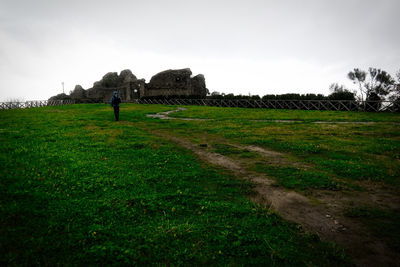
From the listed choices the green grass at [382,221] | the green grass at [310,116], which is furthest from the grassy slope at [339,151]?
the green grass at [310,116]

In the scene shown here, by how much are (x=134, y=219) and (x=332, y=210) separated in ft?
13.7

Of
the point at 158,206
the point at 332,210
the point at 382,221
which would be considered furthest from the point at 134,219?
the point at 382,221

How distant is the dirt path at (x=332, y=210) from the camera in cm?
339

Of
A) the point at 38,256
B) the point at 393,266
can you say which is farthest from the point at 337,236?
the point at 38,256

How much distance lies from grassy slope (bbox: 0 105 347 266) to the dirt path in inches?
14.3

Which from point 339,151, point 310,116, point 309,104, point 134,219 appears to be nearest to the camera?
point 134,219

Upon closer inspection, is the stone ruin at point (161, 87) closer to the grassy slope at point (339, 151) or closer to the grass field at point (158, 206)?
the grassy slope at point (339, 151)

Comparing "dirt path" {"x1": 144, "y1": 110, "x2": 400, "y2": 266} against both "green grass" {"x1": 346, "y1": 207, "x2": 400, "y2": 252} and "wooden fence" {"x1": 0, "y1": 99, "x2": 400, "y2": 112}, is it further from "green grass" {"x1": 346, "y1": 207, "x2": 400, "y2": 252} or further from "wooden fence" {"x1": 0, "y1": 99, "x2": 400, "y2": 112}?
"wooden fence" {"x1": 0, "y1": 99, "x2": 400, "y2": 112}

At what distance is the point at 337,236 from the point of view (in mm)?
3779

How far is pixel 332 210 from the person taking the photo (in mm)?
4641

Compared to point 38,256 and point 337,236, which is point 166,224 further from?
point 337,236

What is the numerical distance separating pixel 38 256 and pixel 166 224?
1950 mm

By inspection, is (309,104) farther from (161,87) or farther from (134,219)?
(161,87)

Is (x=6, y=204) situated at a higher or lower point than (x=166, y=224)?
higher
